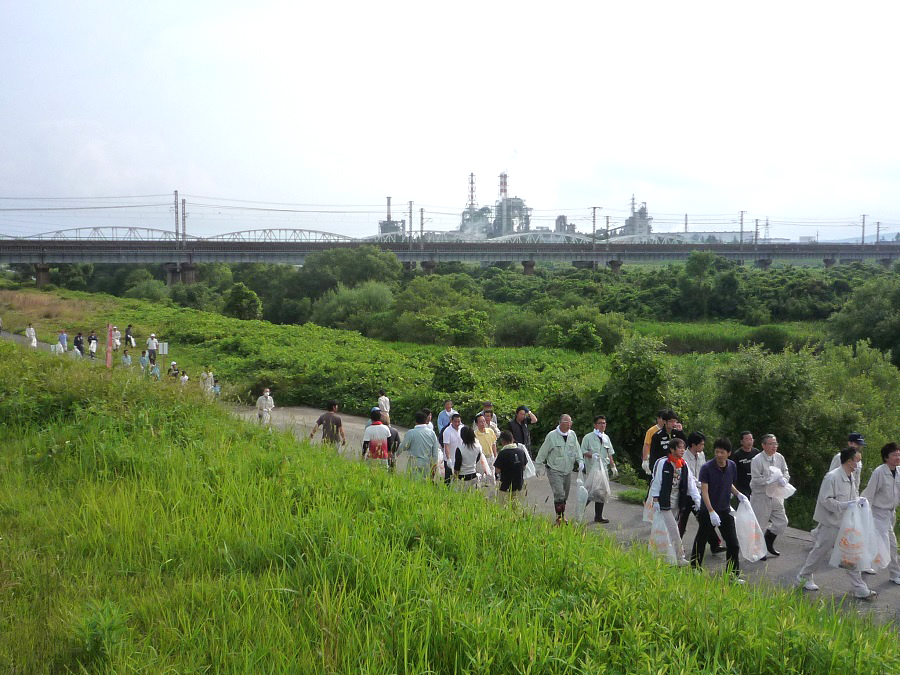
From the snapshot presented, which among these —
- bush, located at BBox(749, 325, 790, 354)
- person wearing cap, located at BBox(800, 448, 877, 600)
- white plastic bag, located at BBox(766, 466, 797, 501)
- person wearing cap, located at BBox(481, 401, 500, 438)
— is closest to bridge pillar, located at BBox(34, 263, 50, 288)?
bush, located at BBox(749, 325, 790, 354)

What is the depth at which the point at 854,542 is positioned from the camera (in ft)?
26.0

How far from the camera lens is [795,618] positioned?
5.14 meters

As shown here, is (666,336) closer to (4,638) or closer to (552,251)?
(552,251)

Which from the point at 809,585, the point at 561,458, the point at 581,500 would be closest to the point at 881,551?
the point at 809,585

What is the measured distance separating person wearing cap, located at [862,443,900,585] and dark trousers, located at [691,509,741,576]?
1567 mm

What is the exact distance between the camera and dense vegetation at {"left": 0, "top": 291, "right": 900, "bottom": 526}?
15.3 m

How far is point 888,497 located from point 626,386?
873 cm

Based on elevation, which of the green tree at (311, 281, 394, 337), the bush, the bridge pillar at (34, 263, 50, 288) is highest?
the bridge pillar at (34, 263, 50, 288)

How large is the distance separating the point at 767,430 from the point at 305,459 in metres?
10.7

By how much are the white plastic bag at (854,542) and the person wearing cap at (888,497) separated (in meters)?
0.35

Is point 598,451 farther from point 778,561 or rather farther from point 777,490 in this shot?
point 778,561

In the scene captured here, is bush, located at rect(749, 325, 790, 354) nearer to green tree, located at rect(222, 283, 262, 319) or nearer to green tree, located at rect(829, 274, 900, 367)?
green tree, located at rect(829, 274, 900, 367)

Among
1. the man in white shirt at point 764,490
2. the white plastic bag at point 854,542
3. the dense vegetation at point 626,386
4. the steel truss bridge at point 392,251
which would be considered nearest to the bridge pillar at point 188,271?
the steel truss bridge at point 392,251

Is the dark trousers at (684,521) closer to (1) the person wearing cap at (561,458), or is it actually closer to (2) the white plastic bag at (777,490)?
(2) the white plastic bag at (777,490)
